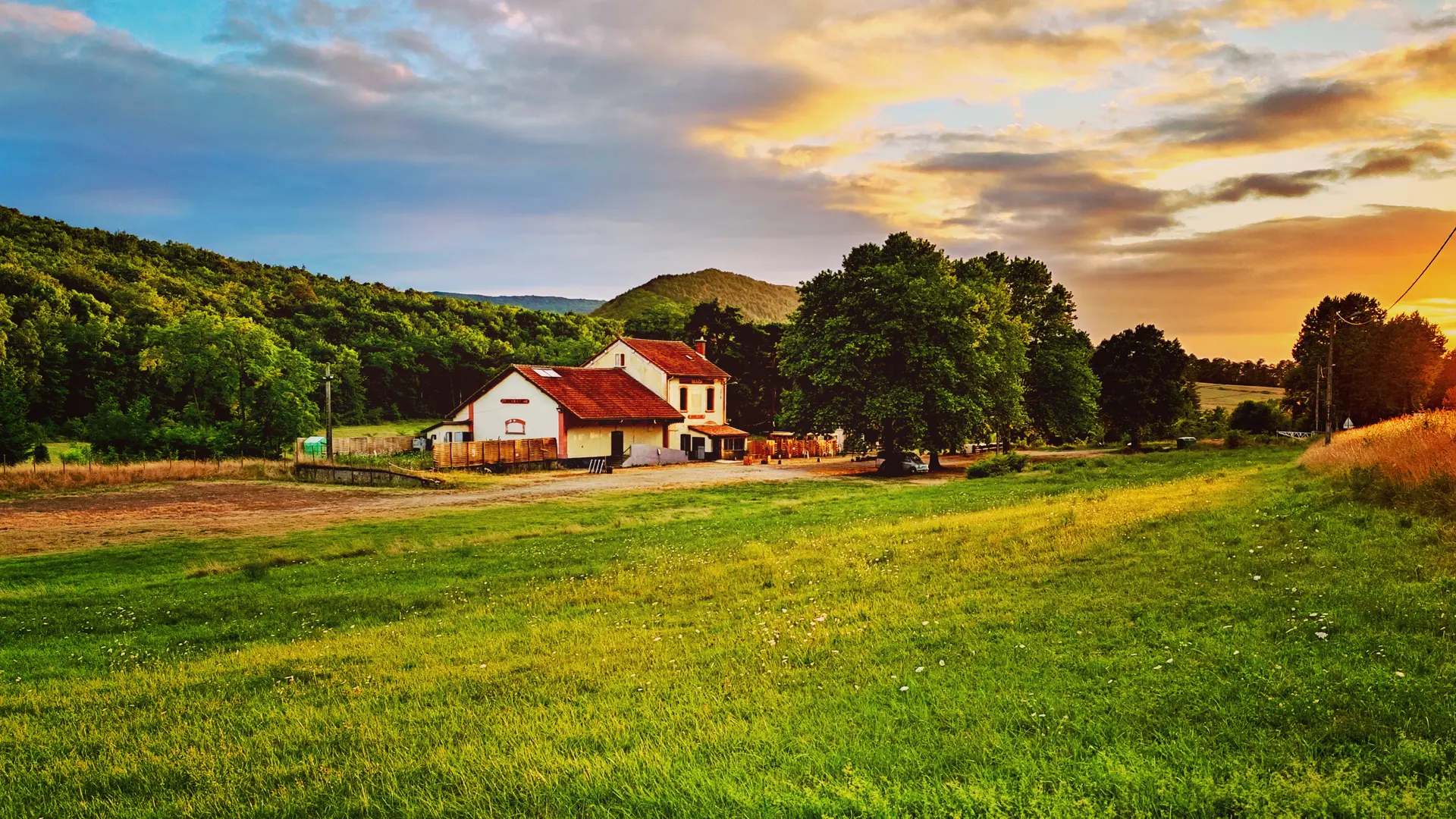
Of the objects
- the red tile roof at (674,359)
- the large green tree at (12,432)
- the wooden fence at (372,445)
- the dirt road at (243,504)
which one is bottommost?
the dirt road at (243,504)

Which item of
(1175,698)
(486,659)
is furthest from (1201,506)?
(486,659)

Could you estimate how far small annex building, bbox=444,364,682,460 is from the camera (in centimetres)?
5988

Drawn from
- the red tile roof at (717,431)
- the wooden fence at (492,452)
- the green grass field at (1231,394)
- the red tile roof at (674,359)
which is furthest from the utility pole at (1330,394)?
the red tile roof at (674,359)

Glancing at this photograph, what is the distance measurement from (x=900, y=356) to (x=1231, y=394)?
4469 inches

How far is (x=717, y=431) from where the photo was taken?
7106 centimetres

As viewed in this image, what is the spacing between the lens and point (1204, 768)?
5621mm

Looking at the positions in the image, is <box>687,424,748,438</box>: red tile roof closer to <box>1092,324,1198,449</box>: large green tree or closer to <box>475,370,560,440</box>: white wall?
<box>475,370,560,440</box>: white wall

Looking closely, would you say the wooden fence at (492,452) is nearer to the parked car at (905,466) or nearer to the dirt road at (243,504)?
the dirt road at (243,504)

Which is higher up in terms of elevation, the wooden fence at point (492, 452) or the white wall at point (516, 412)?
the white wall at point (516, 412)

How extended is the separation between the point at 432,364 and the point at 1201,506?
349ft

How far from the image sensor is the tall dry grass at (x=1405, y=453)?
47.3ft

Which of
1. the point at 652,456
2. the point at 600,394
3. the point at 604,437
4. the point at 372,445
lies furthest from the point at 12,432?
the point at 652,456

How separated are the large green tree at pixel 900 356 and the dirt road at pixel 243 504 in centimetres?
515

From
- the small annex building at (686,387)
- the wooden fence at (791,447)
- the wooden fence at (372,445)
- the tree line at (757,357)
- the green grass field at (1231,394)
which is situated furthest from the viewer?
the green grass field at (1231,394)
